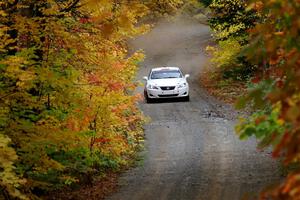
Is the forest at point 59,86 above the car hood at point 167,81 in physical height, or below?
above

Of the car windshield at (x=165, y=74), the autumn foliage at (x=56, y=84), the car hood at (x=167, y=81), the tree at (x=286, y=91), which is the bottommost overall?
the car windshield at (x=165, y=74)

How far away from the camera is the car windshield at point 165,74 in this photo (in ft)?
82.4

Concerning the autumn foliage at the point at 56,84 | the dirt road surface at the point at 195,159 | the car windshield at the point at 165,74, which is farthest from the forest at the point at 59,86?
the car windshield at the point at 165,74

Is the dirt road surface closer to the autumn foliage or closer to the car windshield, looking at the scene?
the car windshield

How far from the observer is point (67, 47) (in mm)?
10781

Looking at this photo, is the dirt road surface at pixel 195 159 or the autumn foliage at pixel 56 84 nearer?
the autumn foliage at pixel 56 84

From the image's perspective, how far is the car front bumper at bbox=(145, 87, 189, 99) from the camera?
24.3 m

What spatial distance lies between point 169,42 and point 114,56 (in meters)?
A: 39.3

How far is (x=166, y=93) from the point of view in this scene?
24344mm

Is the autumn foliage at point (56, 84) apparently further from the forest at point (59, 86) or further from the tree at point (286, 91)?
the tree at point (286, 91)

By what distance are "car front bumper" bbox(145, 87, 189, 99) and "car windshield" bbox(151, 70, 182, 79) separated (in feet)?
3.13

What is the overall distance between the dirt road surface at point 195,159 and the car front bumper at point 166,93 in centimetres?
40

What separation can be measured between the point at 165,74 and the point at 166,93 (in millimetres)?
1348

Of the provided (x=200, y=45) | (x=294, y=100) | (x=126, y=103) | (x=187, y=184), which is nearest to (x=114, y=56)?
(x=126, y=103)
